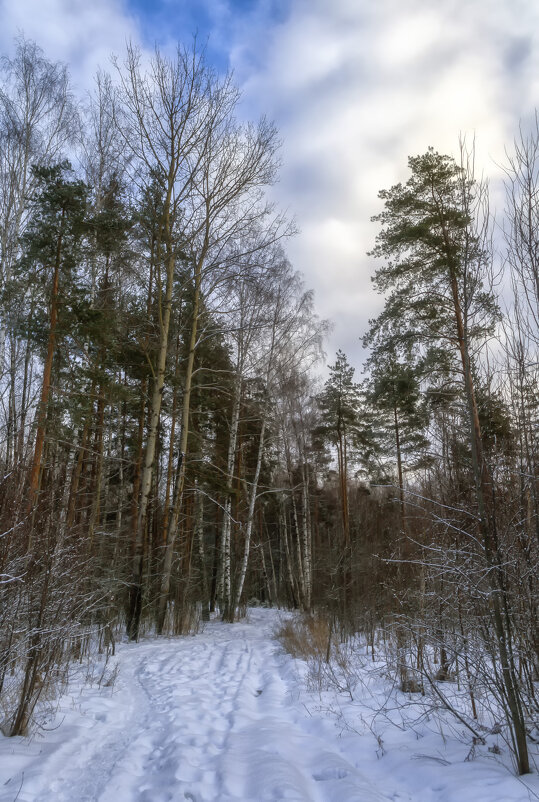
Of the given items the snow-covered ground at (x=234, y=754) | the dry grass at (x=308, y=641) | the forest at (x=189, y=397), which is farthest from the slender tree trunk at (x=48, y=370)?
the dry grass at (x=308, y=641)

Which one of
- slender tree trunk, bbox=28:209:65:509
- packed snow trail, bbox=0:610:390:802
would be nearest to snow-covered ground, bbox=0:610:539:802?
packed snow trail, bbox=0:610:390:802

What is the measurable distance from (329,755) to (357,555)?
8.91 m

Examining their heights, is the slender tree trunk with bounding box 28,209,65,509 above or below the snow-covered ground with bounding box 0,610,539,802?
above

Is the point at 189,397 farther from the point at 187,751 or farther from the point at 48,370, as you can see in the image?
the point at 187,751

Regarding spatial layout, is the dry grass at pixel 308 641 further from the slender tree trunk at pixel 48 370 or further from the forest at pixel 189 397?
the slender tree trunk at pixel 48 370

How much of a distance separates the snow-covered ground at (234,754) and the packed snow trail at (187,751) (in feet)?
0.03

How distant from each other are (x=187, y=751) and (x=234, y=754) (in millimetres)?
350

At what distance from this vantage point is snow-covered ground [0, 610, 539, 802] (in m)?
2.84

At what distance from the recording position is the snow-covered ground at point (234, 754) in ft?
9.31

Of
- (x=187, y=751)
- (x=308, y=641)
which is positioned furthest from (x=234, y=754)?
(x=308, y=641)

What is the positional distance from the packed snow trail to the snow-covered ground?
0.01 m

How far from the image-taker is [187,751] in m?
3.52

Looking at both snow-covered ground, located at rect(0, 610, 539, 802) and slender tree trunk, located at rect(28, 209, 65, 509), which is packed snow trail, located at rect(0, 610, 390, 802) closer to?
snow-covered ground, located at rect(0, 610, 539, 802)

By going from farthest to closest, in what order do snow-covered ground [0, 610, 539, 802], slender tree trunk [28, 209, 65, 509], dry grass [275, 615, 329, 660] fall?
slender tree trunk [28, 209, 65, 509]
dry grass [275, 615, 329, 660]
snow-covered ground [0, 610, 539, 802]
